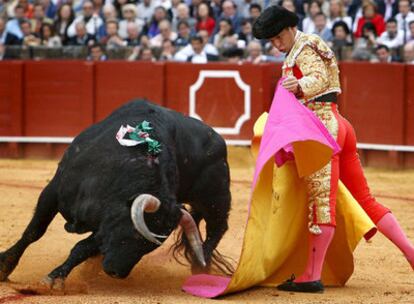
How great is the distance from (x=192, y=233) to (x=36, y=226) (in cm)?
78

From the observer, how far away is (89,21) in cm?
1280

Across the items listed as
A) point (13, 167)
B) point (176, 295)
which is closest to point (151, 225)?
point (176, 295)

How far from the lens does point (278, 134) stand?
520 cm

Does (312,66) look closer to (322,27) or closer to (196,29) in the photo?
(322,27)

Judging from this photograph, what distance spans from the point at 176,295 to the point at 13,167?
18.9 ft

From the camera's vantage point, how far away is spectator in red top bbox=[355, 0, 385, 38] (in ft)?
36.6

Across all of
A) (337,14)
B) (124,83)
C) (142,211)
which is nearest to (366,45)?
(337,14)

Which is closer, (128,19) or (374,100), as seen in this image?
(374,100)

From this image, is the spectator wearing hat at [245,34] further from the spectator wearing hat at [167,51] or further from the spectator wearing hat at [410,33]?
the spectator wearing hat at [410,33]

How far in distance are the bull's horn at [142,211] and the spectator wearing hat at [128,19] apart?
7543 millimetres

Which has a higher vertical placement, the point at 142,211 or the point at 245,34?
the point at 245,34

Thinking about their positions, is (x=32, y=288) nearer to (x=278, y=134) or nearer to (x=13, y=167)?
(x=278, y=134)

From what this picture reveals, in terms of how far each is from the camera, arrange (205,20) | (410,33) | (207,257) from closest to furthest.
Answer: (207,257) < (410,33) < (205,20)

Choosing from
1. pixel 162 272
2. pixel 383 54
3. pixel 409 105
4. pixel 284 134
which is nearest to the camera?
pixel 284 134
